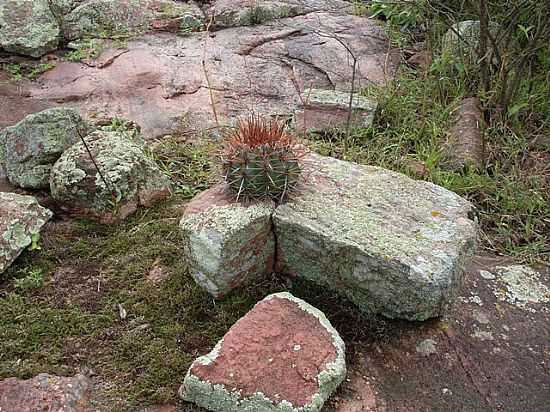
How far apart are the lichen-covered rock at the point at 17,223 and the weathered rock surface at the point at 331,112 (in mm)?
1739

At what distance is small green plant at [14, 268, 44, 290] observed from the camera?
2.56 metres

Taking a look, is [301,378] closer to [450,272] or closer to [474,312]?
[450,272]

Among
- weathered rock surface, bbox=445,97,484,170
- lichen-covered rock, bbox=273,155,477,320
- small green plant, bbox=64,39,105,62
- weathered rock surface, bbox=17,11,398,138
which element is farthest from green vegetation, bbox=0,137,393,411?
small green plant, bbox=64,39,105,62

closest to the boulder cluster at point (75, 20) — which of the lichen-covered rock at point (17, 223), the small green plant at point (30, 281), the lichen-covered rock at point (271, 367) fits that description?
the lichen-covered rock at point (17, 223)

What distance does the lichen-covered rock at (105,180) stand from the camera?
2.93 m

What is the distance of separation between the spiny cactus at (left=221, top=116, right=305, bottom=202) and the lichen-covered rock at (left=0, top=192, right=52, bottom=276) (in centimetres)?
95

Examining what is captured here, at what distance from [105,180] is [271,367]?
54.4 inches

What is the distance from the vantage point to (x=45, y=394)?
204 cm

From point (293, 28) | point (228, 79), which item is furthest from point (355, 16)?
point (228, 79)

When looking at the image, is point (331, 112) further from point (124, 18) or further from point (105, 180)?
point (124, 18)

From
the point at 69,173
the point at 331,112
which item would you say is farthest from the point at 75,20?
the point at 69,173

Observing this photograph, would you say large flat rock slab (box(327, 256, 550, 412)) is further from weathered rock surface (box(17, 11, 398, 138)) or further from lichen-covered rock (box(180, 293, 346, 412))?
weathered rock surface (box(17, 11, 398, 138))

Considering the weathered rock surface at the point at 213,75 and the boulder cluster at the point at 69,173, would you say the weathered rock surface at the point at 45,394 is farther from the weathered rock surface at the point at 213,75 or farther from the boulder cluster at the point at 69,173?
the weathered rock surface at the point at 213,75

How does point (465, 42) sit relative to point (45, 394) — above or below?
above
